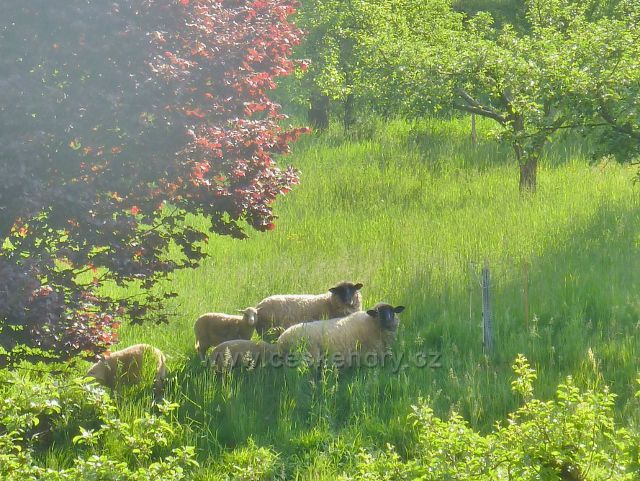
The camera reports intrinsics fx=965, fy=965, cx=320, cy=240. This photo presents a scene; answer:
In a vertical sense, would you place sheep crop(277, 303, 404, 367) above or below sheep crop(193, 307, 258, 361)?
above

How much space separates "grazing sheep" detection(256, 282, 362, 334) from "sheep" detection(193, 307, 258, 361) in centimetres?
37

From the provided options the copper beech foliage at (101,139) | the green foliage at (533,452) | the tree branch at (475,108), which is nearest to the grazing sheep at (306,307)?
the copper beech foliage at (101,139)

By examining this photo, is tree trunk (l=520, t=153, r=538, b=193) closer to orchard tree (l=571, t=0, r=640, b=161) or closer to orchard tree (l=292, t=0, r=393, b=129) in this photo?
orchard tree (l=571, t=0, r=640, b=161)

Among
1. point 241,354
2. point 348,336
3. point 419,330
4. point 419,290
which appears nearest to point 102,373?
point 241,354

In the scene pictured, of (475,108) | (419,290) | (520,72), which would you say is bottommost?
(419,290)

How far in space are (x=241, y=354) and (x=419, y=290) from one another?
318 centimetres

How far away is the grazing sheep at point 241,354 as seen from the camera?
9.71 metres

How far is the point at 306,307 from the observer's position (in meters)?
11.4

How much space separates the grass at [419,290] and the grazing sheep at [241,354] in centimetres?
15

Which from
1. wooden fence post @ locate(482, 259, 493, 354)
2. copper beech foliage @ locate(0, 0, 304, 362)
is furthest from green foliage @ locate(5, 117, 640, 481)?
copper beech foliage @ locate(0, 0, 304, 362)

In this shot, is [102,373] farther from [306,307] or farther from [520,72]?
[520,72]

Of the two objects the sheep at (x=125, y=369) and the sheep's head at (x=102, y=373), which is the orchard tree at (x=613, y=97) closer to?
the sheep at (x=125, y=369)

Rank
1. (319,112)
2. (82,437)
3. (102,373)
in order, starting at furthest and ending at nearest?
(319,112), (102,373), (82,437)

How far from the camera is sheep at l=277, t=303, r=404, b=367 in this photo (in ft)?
32.3
